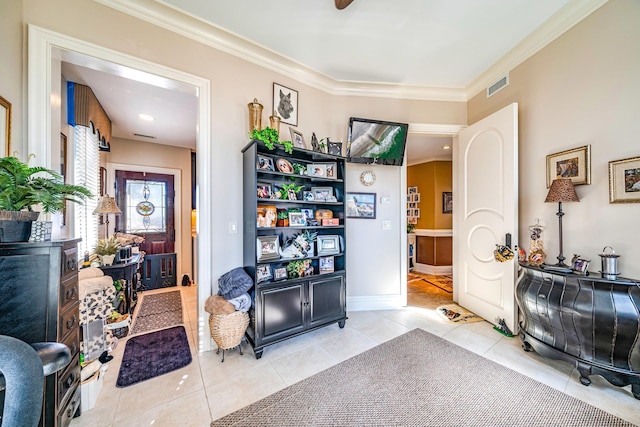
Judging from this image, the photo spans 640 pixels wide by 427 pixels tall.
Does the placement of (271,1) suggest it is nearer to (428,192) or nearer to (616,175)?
(616,175)

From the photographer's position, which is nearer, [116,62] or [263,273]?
[116,62]

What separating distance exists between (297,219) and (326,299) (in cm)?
92

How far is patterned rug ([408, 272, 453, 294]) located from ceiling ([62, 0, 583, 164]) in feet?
10.7

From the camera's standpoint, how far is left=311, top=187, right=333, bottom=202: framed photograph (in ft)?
9.08

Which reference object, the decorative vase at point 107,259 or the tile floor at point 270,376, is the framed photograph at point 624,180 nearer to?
the tile floor at point 270,376

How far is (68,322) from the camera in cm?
129

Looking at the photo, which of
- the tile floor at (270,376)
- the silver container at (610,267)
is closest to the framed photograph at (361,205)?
the tile floor at (270,376)

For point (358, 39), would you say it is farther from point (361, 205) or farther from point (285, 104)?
point (361, 205)

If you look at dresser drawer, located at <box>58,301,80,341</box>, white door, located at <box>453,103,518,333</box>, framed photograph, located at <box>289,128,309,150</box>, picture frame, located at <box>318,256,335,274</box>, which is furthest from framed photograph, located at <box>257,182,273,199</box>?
white door, located at <box>453,103,518,333</box>

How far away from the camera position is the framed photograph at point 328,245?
8.86 ft

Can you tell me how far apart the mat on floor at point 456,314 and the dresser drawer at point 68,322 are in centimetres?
341

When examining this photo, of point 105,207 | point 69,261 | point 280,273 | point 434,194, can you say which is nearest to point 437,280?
point 434,194

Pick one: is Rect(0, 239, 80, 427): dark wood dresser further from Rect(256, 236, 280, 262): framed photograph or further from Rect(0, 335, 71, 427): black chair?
Rect(256, 236, 280, 262): framed photograph

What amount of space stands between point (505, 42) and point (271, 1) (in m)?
2.36
